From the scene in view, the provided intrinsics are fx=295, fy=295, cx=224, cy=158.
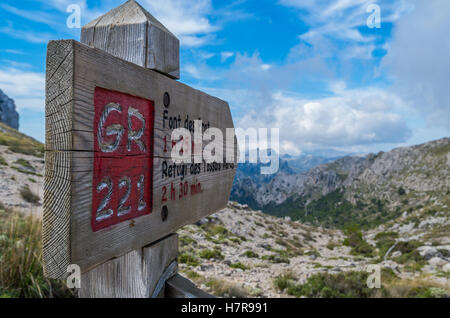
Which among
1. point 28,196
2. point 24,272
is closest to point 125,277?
point 24,272

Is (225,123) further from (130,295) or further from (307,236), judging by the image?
(307,236)

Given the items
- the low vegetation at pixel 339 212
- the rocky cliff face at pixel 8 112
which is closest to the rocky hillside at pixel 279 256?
the low vegetation at pixel 339 212

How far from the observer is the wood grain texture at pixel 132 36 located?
4.77ft

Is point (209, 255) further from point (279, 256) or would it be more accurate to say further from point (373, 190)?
point (373, 190)

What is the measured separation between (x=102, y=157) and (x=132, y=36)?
76 centimetres

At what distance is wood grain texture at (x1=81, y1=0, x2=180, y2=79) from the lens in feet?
4.77

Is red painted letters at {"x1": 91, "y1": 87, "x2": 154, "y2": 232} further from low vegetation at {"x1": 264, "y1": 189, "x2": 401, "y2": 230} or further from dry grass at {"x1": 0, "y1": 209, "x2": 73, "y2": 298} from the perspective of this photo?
low vegetation at {"x1": 264, "y1": 189, "x2": 401, "y2": 230}

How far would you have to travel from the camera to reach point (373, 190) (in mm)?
67062

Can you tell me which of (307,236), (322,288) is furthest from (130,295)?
(307,236)

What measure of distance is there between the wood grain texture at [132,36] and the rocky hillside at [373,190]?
49.7 m

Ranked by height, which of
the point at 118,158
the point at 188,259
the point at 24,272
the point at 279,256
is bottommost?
the point at 279,256

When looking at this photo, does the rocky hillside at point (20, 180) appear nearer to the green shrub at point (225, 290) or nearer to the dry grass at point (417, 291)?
the green shrub at point (225, 290)

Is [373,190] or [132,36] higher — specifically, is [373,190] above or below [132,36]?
below
